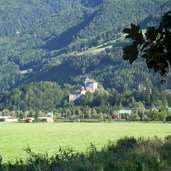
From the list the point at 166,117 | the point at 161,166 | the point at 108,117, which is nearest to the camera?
the point at 161,166

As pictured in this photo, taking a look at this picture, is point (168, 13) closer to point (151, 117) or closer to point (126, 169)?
point (126, 169)

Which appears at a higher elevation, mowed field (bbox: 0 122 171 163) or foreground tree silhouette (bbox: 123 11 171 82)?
foreground tree silhouette (bbox: 123 11 171 82)

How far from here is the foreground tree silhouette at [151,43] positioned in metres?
5.75

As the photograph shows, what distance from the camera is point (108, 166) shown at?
12.1 meters

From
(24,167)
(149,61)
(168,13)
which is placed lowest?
(24,167)

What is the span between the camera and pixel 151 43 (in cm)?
582

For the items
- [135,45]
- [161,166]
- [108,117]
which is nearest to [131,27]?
[135,45]

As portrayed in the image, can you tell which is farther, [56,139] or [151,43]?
[56,139]

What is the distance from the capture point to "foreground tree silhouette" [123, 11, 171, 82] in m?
5.75

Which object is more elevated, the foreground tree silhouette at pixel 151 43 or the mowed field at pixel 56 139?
the foreground tree silhouette at pixel 151 43

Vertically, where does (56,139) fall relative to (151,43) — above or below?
below

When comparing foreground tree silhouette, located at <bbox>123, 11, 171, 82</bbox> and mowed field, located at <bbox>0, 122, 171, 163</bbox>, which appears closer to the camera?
foreground tree silhouette, located at <bbox>123, 11, 171, 82</bbox>

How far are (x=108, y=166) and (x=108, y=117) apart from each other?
174608 millimetres

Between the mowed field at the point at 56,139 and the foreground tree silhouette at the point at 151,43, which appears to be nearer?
the foreground tree silhouette at the point at 151,43
